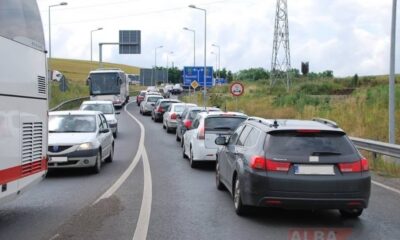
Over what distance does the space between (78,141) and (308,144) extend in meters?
6.97

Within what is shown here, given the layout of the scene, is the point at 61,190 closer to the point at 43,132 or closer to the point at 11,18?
the point at 43,132

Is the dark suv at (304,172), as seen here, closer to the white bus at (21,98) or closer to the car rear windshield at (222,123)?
the white bus at (21,98)

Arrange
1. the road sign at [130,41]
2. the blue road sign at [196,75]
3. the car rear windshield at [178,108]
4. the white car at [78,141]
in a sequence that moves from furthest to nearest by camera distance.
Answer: the road sign at [130,41]
the blue road sign at [196,75]
the car rear windshield at [178,108]
the white car at [78,141]

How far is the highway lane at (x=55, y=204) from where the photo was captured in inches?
314

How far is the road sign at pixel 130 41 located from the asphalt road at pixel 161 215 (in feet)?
178

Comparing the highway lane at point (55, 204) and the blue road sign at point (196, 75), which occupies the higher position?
the blue road sign at point (196, 75)

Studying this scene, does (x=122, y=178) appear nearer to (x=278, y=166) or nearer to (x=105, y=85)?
(x=278, y=166)

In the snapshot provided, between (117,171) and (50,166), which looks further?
(117,171)

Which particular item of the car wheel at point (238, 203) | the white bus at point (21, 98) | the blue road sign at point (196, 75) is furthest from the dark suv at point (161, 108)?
the car wheel at point (238, 203)

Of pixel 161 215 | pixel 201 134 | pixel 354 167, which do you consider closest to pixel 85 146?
A: pixel 201 134

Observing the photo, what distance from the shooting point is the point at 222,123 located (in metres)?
15.4

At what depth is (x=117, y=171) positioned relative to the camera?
47.8 feet

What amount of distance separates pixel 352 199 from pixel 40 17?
5.34 metres

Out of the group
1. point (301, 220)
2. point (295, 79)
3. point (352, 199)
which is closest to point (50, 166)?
point (301, 220)
